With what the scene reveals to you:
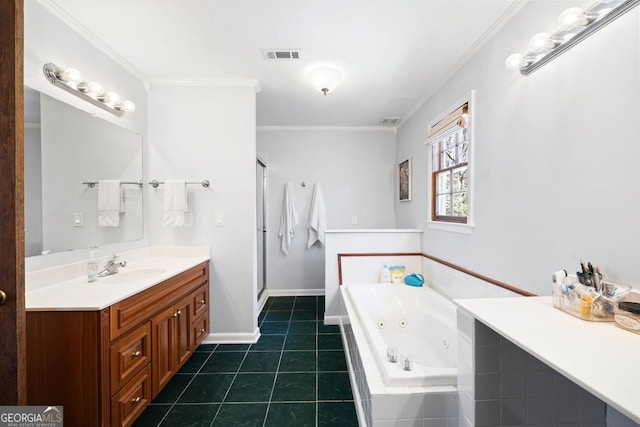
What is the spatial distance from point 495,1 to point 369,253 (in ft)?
7.03

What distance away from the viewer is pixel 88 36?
1.73 m

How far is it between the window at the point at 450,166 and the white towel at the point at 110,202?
2.69 metres

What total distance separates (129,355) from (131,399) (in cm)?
24

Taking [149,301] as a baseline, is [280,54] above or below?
above

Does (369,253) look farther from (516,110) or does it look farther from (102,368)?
(102,368)

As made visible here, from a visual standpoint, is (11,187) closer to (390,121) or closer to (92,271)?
(92,271)

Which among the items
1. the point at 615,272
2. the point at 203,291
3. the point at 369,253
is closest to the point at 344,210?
the point at 369,253

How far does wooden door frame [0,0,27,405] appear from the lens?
0.92 meters

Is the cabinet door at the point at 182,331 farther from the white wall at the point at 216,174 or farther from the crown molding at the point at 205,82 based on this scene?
the crown molding at the point at 205,82

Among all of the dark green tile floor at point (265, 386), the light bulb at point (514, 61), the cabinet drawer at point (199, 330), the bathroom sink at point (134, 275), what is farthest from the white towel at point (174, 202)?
the light bulb at point (514, 61)

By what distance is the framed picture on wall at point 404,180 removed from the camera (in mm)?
3134

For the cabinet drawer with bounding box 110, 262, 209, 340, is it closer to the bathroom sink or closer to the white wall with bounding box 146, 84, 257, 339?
the bathroom sink

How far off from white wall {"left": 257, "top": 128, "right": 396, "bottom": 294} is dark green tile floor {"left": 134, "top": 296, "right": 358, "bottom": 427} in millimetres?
1153

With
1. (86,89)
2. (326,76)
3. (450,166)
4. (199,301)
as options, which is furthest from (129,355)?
(450,166)
